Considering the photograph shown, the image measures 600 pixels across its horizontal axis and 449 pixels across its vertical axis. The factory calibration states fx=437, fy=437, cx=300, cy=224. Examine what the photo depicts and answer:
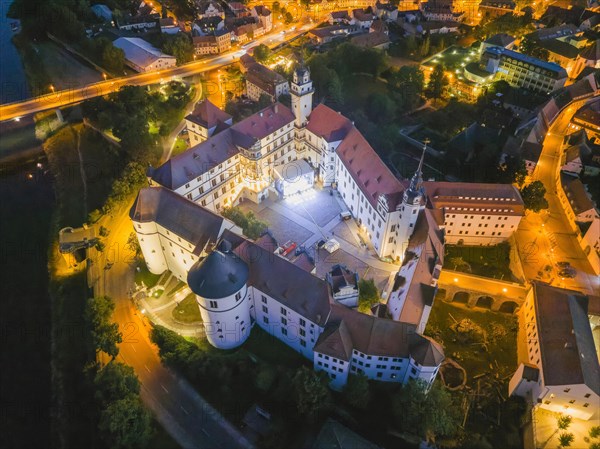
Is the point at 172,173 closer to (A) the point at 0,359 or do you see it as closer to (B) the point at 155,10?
(A) the point at 0,359

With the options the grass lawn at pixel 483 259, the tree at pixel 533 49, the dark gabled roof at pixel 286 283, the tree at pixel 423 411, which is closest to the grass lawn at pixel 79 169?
the dark gabled roof at pixel 286 283

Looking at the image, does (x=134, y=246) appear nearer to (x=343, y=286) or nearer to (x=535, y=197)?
(x=343, y=286)

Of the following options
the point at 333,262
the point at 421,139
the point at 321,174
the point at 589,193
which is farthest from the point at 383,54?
the point at 333,262

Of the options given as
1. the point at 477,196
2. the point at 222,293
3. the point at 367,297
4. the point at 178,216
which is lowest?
the point at 367,297

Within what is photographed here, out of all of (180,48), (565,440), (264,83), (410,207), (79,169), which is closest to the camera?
(565,440)

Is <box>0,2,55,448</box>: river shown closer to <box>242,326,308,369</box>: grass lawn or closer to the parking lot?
<box>242,326,308,369</box>: grass lawn

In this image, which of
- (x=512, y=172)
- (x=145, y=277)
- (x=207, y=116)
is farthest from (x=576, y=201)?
(x=145, y=277)

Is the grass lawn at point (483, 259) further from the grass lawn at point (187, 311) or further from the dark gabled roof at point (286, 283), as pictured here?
the grass lawn at point (187, 311)

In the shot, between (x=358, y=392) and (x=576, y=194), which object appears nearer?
(x=358, y=392)
